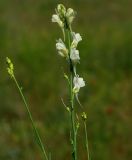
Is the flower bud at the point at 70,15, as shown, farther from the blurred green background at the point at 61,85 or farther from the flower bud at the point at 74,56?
the blurred green background at the point at 61,85

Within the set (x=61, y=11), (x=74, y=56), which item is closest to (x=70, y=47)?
(x=74, y=56)

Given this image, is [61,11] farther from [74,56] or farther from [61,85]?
[61,85]

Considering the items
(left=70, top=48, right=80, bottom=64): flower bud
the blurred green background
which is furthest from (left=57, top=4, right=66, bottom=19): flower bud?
the blurred green background

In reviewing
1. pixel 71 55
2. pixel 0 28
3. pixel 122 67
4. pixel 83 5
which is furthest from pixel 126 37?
pixel 71 55

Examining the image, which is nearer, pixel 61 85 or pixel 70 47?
pixel 70 47

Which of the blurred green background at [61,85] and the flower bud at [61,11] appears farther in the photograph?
the blurred green background at [61,85]

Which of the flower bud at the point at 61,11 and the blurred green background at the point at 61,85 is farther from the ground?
the blurred green background at the point at 61,85

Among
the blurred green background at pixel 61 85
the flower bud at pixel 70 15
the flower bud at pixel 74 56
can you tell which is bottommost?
A: the flower bud at pixel 74 56

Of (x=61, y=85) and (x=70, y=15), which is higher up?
(x=61, y=85)

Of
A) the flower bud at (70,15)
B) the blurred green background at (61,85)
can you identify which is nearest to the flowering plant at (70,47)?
the flower bud at (70,15)

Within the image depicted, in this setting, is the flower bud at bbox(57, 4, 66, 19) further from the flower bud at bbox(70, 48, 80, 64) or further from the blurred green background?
the blurred green background
